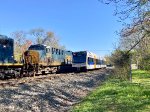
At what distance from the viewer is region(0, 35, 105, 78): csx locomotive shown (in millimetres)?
27234

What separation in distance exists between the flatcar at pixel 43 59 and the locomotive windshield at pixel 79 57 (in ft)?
5.99

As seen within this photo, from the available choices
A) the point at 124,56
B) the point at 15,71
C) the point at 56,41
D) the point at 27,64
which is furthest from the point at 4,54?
the point at 56,41

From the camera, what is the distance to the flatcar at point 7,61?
86.1 ft

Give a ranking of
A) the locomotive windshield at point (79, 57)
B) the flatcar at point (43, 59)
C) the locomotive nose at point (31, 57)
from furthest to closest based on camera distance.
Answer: the locomotive windshield at point (79, 57) → the flatcar at point (43, 59) → the locomotive nose at point (31, 57)

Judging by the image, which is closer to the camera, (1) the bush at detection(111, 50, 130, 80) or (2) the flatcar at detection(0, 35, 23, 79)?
(2) the flatcar at detection(0, 35, 23, 79)

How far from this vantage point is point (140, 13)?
14.7 m

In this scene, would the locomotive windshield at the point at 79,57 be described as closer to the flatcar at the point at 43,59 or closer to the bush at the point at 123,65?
the flatcar at the point at 43,59

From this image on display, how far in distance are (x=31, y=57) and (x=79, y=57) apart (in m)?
17.3

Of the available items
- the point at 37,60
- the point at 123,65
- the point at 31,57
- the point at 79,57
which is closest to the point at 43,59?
the point at 37,60

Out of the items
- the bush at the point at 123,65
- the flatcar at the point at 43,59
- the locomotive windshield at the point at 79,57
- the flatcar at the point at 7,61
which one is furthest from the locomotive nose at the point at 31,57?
the locomotive windshield at the point at 79,57

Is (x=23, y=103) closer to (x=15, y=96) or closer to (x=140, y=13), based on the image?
(x=15, y=96)

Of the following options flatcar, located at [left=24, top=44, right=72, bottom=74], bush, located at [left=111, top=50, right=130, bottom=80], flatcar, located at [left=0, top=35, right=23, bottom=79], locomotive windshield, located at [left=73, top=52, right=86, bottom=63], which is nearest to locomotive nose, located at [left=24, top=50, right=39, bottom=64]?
flatcar, located at [left=24, top=44, right=72, bottom=74]

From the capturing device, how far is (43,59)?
37.9 m

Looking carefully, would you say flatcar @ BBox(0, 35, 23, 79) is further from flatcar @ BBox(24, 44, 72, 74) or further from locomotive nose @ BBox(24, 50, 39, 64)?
locomotive nose @ BBox(24, 50, 39, 64)
